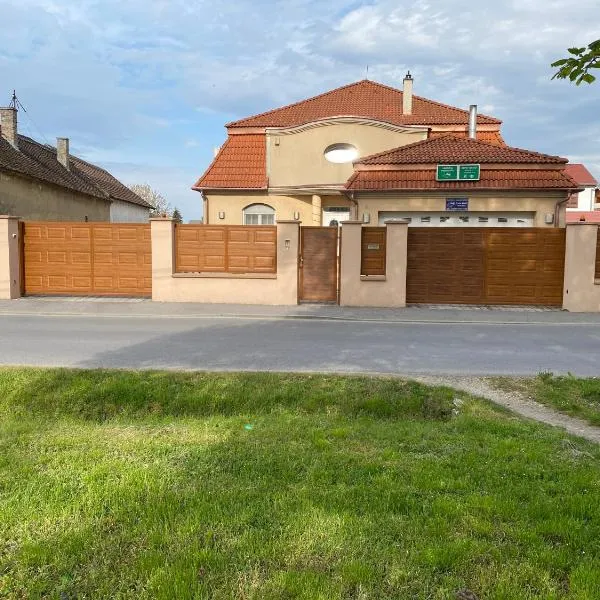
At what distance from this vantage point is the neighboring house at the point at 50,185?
88.2ft

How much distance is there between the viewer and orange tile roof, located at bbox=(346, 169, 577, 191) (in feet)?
59.7

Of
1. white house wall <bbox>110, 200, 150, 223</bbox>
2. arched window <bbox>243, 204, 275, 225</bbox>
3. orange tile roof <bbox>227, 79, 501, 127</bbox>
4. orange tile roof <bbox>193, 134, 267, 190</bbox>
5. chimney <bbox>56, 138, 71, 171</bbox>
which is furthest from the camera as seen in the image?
white house wall <bbox>110, 200, 150, 223</bbox>

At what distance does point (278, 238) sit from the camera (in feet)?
49.9

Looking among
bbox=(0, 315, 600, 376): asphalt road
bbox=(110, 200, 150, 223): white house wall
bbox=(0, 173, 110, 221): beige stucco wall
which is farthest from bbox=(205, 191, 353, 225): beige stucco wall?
bbox=(110, 200, 150, 223): white house wall

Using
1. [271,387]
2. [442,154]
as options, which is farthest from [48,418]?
[442,154]

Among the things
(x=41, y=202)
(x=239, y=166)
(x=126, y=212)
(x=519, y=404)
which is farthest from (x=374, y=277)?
(x=126, y=212)

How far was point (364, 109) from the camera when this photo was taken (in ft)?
95.5

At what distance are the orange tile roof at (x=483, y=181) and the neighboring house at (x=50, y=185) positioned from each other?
17447 millimetres

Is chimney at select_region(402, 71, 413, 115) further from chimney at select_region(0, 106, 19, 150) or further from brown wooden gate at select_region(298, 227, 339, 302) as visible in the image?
chimney at select_region(0, 106, 19, 150)

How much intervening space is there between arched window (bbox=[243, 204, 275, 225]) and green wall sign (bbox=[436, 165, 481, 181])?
9.31m

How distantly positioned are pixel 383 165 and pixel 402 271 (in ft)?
17.9

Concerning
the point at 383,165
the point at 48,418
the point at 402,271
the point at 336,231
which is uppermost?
the point at 383,165

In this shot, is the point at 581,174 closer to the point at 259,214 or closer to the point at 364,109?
the point at 364,109

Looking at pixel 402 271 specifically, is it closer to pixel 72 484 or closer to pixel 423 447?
pixel 423 447
